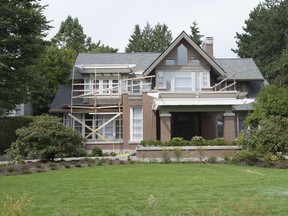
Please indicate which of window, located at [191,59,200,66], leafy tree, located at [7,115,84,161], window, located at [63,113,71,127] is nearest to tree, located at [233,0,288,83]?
window, located at [191,59,200,66]

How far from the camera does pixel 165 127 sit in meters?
24.6

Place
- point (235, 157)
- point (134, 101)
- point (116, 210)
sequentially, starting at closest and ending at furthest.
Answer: point (116, 210) < point (235, 157) < point (134, 101)

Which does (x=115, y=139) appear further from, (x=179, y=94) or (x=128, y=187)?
(x=128, y=187)

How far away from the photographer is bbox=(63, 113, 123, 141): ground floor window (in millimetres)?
30500

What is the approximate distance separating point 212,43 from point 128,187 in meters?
26.0

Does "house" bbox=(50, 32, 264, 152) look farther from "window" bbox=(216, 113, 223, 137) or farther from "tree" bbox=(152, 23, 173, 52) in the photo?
"tree" bbox=(152, 23, 173, 52)

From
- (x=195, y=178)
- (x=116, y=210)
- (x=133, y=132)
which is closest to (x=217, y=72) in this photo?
(x=133, y=132)

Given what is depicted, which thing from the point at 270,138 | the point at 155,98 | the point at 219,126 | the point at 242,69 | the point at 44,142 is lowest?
the point at 44,142

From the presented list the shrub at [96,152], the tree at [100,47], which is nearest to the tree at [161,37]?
the tree at [100,47]

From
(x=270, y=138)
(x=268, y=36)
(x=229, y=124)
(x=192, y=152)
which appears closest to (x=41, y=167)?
(x=192, y=152)

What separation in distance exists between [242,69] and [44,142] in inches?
781

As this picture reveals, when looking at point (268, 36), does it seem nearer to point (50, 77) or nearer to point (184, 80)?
point (184, 80)

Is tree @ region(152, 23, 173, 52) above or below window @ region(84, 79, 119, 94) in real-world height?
above

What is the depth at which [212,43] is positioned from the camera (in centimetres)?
3503
